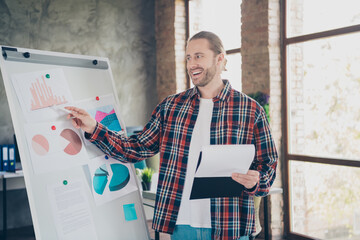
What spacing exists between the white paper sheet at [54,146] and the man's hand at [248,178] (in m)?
0.73

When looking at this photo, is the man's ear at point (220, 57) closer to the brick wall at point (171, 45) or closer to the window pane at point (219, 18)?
the window pane at point (219, 18)

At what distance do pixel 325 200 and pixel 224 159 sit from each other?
252 cm

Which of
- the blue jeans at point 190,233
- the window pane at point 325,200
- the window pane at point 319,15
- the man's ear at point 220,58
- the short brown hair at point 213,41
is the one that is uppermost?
the window pane at point 319,15

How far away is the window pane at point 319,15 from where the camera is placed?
3470 millimetres

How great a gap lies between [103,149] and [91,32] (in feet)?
12.4

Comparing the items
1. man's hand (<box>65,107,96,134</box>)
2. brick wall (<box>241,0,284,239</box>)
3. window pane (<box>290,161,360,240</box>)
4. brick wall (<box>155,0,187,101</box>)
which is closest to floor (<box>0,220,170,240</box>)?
brick wall (<box>241,0,284,239</box>)

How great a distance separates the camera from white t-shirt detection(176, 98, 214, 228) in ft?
5.56

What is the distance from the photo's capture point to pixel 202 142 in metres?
1.75

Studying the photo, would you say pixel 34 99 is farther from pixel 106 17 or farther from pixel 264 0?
pixel 106 17

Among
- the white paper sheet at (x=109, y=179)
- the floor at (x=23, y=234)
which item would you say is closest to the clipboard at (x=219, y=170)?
the white paper sheet at (x=109, y=179)

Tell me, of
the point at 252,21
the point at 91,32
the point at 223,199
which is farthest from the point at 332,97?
the point at 91,32

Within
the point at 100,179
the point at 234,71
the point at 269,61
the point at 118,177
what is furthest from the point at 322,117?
the point at 100,179

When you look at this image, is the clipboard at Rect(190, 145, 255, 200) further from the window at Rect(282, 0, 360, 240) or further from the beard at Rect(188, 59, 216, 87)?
the window at Rect(282, 0, 360, 240)

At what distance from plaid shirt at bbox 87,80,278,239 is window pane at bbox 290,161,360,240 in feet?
6.75
